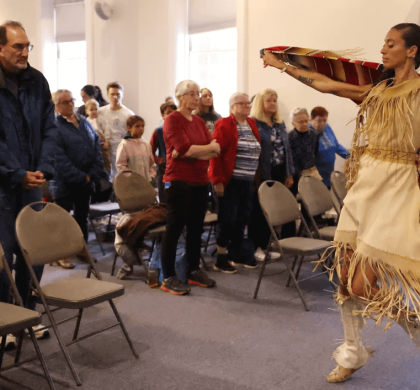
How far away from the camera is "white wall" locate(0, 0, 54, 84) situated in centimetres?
934

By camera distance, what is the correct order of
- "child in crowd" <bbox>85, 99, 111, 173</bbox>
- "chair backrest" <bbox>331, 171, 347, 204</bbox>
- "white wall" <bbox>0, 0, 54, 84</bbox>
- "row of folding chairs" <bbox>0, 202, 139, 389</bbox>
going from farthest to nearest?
1. "white wall" <bbox>0, 0, 54, 84</bbox>
2. "child in crowd" <bbox>85, 99, 111, 173</bbox>
3. "chair backrest" <bbox>331, 171, 347, 204</bbox>
4. "row of folding chairs" <bbox>0, 202, 139, 389</bbox>

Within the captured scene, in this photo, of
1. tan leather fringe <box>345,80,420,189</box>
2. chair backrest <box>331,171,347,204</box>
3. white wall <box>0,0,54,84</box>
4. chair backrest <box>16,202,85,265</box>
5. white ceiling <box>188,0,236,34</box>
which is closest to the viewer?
tan leather fringe <box>345,80,420,189</box>

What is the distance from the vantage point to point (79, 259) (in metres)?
4.89

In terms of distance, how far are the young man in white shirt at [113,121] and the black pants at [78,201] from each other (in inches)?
55.2

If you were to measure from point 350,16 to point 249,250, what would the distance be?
133 inches

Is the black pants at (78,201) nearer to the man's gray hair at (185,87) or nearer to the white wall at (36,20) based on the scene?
the man's gray hair at (185,87)

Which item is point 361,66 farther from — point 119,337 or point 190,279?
point 190,279

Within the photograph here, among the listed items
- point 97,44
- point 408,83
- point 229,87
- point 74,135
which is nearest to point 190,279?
point 74,135

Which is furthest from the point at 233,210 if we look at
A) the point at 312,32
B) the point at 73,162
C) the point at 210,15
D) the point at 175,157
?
the point at 210,15

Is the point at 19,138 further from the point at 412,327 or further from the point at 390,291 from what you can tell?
the point at 412,327

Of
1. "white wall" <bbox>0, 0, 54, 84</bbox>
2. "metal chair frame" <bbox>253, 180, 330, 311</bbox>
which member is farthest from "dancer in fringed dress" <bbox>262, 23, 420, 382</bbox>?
"white wall" <bbox>0, 0, 54, 84</bbox>

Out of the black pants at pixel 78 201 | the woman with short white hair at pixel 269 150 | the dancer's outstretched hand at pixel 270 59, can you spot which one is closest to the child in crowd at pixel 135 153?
the black pants at pixel 78 201

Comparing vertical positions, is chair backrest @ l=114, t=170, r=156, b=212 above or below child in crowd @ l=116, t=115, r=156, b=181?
below

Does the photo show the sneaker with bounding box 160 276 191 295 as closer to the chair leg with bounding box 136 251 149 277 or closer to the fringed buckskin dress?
the chair leg with bounding box 136 251 149 277
